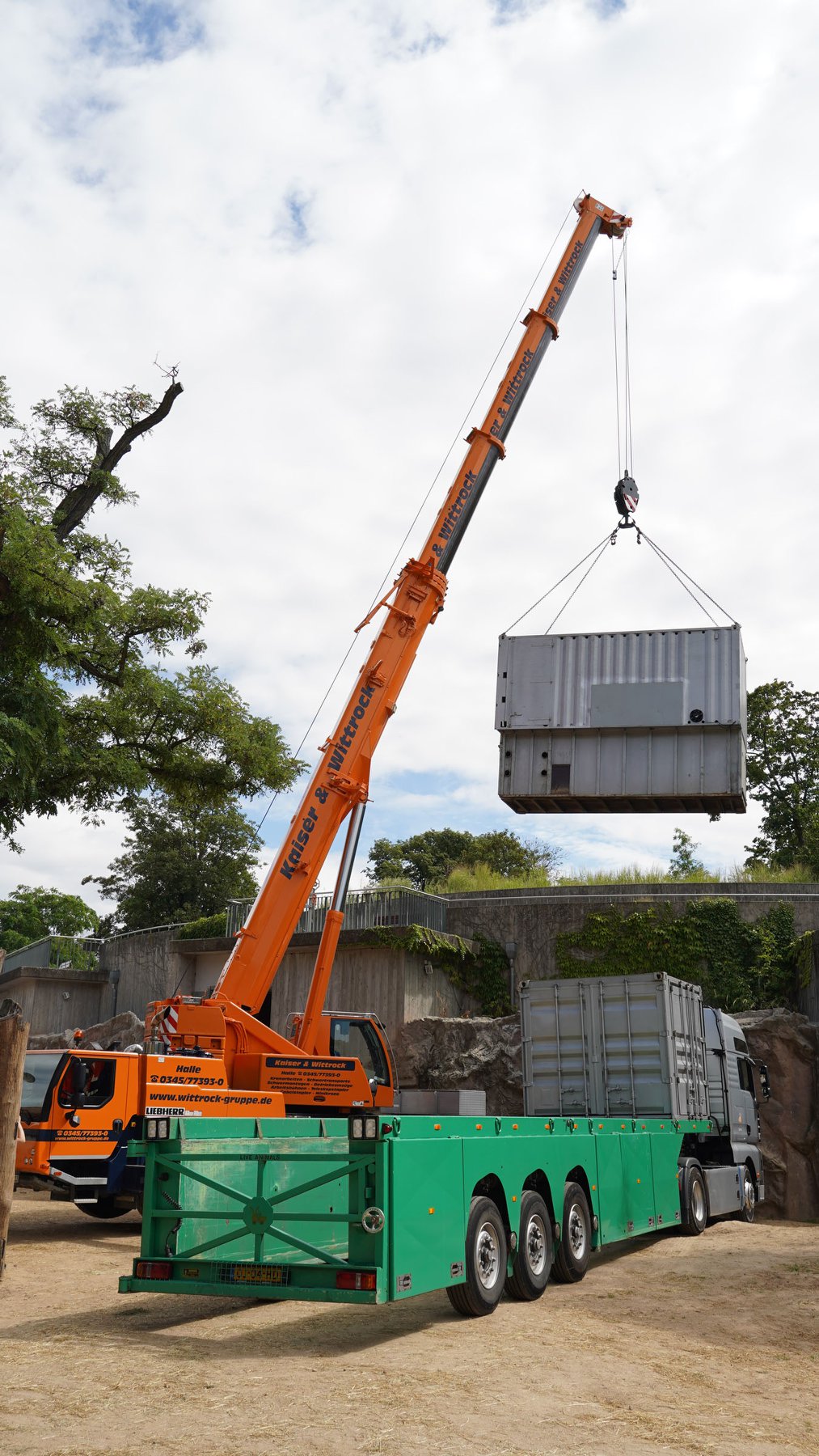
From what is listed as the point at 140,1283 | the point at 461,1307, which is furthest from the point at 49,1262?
the point at 461,1307

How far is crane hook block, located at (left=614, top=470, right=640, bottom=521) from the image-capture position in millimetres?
18875

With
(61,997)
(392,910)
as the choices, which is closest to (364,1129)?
(392,910)

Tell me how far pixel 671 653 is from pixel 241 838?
40.2 meters

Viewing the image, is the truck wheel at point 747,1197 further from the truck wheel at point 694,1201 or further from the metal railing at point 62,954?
the metal railing at point 62,954

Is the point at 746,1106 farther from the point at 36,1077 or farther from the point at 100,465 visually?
the point at 100,465

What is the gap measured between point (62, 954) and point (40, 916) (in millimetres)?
30003

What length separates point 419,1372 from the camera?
7.06m

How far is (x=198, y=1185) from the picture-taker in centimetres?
865

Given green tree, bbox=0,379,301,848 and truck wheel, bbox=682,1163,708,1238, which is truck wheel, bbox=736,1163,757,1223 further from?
green tree, bbox=0,379,301,848

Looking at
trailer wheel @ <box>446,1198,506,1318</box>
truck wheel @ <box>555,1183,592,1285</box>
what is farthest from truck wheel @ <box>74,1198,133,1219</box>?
trailer wheel @ <box>446,1198,506,1318</box>

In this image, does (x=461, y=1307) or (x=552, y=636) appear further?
(x=552, y=636)

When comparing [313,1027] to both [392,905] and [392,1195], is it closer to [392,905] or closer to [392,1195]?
[392,1195]

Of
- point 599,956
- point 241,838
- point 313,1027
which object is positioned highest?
point 241,838

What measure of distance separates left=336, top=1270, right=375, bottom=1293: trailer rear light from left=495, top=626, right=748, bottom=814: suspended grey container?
10894 mm
